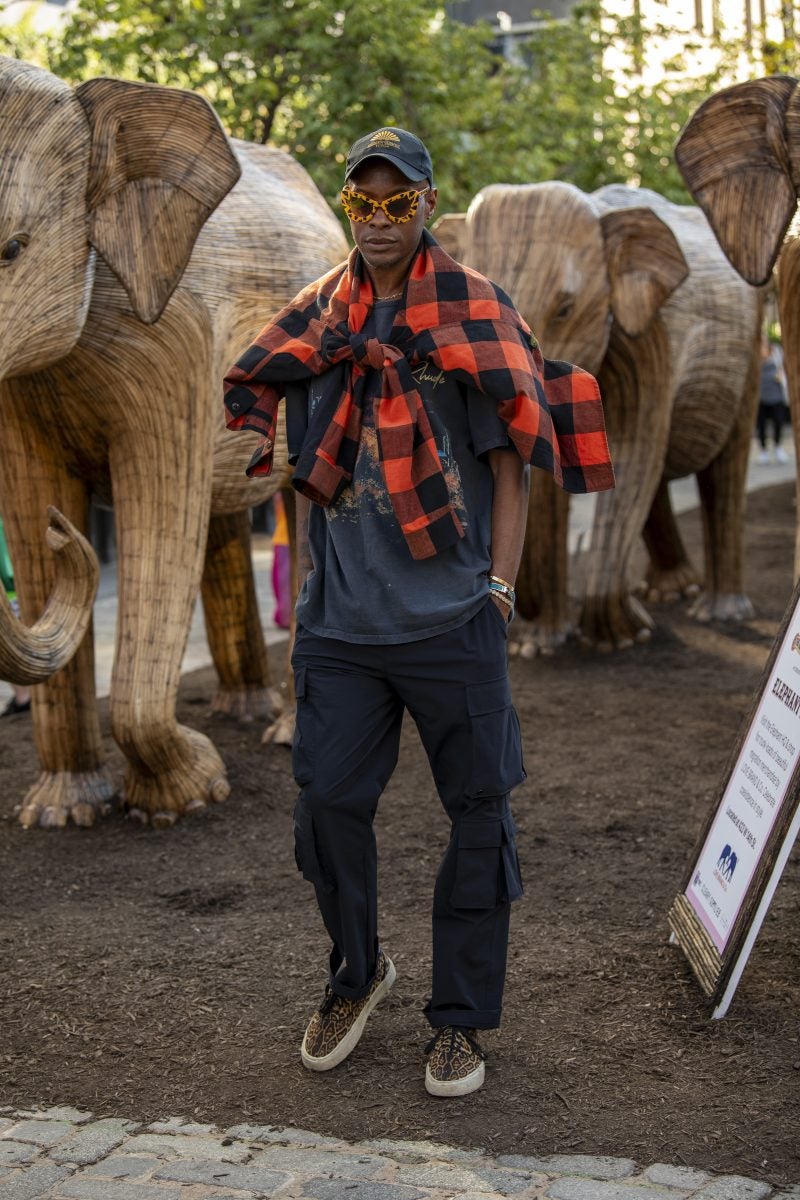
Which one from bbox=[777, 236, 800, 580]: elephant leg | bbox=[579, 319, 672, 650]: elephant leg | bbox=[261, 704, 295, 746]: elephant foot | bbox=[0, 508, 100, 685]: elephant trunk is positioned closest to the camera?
bbox=[0, 508, 100, 685]: elephant trunk

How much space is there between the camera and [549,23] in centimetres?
1981

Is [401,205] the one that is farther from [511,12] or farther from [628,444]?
[511,12]

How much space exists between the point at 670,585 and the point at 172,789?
5.95m

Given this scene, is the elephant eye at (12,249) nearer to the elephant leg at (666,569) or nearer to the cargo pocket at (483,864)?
the cargo pocket at (483,864)

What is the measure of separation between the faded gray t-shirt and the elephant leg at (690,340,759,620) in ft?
22.3

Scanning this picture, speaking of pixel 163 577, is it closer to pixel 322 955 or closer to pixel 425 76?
pixel 322 955

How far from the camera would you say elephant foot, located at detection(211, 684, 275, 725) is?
793cm

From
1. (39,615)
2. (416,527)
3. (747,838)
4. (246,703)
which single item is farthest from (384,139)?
(246,703)

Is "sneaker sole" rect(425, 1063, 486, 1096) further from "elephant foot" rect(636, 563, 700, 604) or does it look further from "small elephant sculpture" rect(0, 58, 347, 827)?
"elephant foot" rect(636, 563, 700, 604)

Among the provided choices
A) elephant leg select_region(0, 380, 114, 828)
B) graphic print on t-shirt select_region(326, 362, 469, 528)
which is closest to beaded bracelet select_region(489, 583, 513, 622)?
graphic print on t-shirt select_region(326, 362, 469, 528)

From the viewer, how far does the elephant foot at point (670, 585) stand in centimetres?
1121

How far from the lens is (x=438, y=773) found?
368 centimetres

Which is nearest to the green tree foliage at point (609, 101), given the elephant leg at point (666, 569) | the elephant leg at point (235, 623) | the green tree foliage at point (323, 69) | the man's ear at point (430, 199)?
the green tree foliage at point (323, 69)

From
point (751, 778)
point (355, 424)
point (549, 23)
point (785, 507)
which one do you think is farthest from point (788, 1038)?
point (549, 23)
